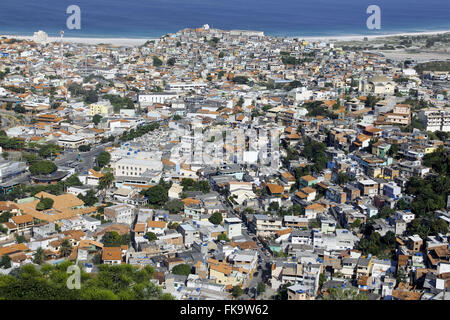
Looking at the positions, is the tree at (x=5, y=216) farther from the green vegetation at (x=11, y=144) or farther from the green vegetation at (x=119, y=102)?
the green vegetation at (x=119, y=102)

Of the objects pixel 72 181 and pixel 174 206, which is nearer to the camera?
pixel 174 206

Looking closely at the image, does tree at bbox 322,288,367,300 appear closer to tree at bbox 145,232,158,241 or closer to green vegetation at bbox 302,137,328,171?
tree at bbox 145,232,158,241

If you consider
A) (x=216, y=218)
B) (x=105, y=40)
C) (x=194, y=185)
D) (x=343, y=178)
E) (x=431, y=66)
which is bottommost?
(x=216, y=218)

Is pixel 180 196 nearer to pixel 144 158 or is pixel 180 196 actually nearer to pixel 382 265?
pixel 144 158

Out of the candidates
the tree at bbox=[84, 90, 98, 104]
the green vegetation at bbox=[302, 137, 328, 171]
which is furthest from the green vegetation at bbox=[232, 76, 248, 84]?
the green vegetation at bbox=[302, 137, 328, 171]

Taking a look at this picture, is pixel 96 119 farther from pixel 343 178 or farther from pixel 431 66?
pixel 431 66

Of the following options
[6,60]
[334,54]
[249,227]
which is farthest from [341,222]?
[6,60]

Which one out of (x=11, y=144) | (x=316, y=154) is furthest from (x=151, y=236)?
(x=11, y=144)

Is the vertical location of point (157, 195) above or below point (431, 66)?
below

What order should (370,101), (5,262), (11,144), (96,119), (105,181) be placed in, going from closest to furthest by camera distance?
(5,262) → (105,181) → (11,144) → (96,119) → (370,101)

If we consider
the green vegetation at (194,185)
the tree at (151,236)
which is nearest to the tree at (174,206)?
the green vegetation at (194,185)
